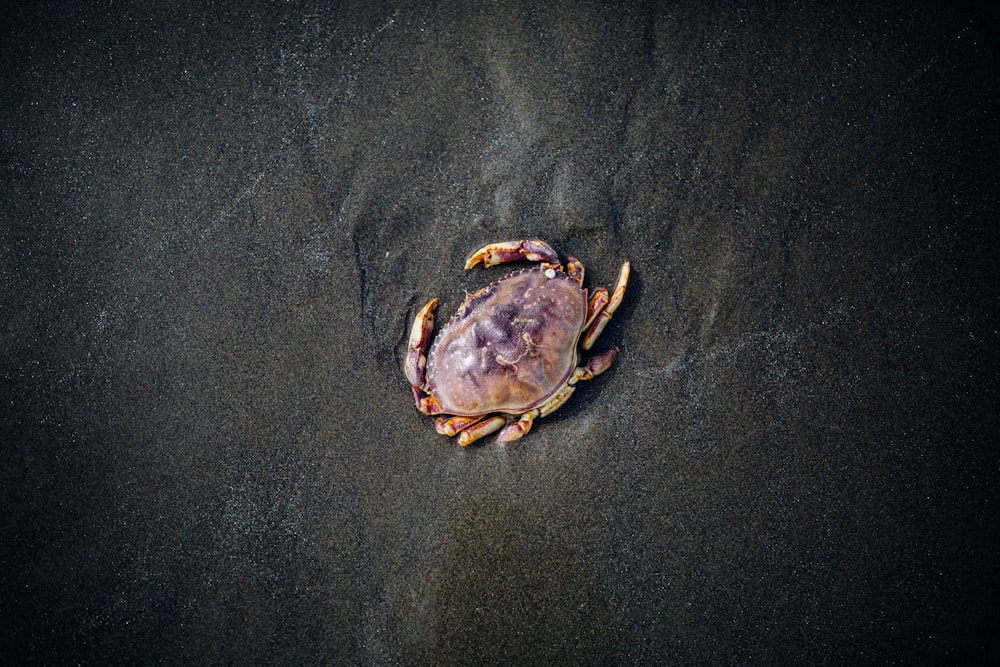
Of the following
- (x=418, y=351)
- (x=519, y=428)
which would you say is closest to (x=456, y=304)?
(x=418, y=351)

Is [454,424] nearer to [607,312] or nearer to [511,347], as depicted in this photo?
[511,347]

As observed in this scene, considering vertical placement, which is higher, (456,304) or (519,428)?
Result: (456,304)

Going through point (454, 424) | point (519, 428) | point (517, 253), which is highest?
point (517, 253)

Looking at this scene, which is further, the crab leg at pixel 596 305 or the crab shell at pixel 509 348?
the crab leg at pixel 596 305

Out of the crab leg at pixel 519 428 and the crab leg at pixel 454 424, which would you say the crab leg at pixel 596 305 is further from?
the crab leg at pixel 454 424

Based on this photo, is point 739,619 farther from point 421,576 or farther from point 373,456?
point 373,456

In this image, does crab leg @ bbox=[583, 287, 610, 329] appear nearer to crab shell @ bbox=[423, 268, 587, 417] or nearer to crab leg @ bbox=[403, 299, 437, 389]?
crab shell @ bbox=[423, 268, 587, 417]

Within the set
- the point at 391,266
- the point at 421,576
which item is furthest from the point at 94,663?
the point at 391,266

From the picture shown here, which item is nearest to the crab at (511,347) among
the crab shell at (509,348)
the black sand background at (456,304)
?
the crab shell at (509,348)
